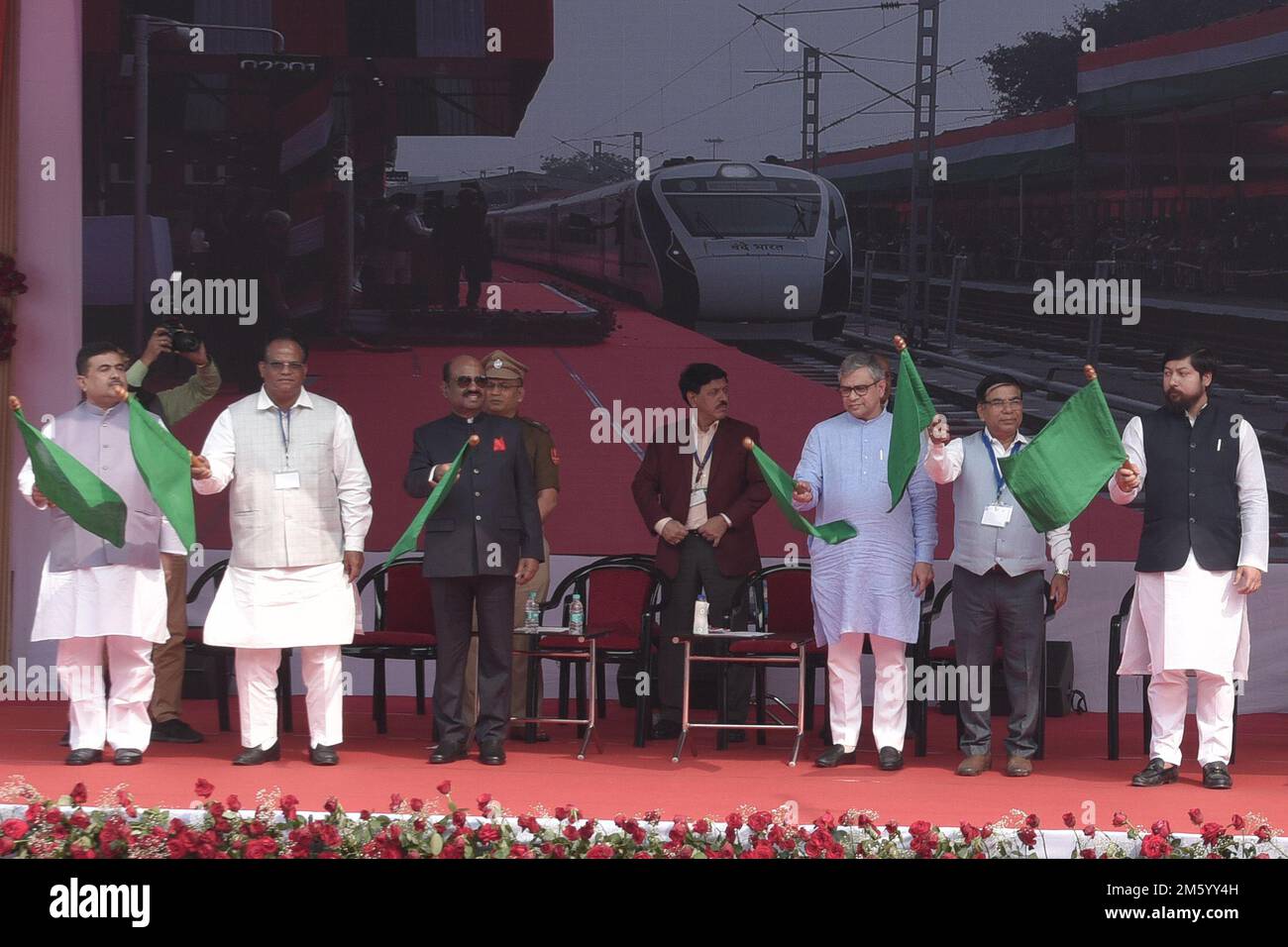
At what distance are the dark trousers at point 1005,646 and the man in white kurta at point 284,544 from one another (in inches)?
87.4

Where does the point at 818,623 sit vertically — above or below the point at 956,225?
below

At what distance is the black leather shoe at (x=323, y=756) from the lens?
6.33m

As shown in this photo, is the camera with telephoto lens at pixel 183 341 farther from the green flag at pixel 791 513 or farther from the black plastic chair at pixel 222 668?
the green flag at pixel 791 513

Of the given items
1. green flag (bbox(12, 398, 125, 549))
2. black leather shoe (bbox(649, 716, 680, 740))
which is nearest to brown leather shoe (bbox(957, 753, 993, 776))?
black leather shoe (bbox(649, 716, 680, 740))

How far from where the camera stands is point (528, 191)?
8.13 meters

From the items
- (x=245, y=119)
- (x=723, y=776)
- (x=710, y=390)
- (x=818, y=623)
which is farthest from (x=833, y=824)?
(x=245, y=119)

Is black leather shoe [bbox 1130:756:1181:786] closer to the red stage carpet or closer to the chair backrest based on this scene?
the red stage carpet

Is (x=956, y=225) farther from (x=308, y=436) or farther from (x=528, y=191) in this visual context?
(x=308, y=436)

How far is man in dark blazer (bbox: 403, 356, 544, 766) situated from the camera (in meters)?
6.48

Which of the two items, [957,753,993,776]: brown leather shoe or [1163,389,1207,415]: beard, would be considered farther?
[957,753,993,776]: brown leather shoe

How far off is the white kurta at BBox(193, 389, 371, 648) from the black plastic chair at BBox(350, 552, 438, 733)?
0.40 m

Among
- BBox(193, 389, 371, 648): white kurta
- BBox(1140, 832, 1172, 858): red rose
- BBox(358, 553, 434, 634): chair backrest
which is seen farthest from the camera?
BBox(358, 553, 434, 634): chair backrest

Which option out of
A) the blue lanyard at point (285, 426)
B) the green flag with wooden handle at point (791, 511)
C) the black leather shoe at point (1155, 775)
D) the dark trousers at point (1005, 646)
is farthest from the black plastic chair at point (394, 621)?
the black leather shoe at point (1155, 775)

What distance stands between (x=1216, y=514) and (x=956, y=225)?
8.00 feet
